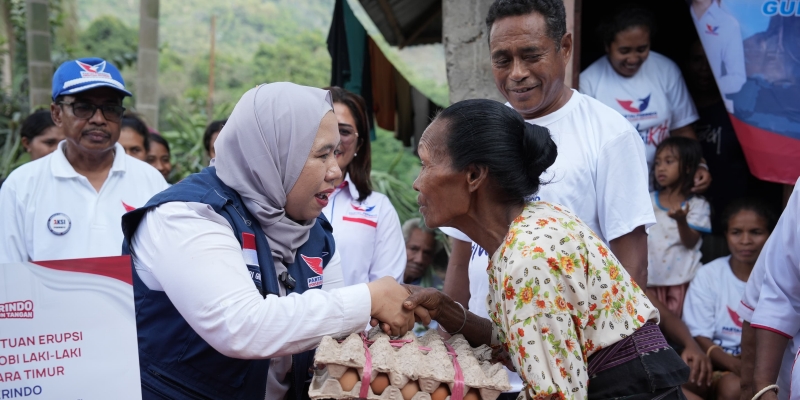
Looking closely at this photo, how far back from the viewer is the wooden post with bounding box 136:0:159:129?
933cm

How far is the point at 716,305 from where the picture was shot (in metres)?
4.64

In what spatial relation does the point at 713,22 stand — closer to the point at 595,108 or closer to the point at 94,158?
the point at 595,108

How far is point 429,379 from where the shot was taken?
2.04 metres

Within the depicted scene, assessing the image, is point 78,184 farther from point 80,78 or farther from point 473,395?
point 473,395

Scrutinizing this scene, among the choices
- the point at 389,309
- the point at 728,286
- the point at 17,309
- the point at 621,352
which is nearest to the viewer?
the point at 17,309

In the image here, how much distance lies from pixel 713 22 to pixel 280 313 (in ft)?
11.1

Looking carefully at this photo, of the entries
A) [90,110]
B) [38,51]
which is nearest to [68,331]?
[90,110]

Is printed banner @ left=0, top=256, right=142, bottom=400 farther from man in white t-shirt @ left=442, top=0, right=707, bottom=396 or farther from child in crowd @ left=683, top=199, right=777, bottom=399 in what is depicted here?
child in crowd @ left=683, top=199, right=777, bottom=399

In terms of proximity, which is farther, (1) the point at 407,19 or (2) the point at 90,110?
(1) the point at 407,19

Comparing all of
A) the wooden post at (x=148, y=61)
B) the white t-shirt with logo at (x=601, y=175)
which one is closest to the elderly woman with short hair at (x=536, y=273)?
the white t-shirt with logo at (x=601, y=175)

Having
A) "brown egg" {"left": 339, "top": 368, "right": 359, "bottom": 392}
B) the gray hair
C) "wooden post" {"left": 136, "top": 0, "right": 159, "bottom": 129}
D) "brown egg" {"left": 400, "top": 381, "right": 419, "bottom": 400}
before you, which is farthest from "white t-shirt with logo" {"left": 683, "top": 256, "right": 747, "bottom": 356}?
"wooden post" {"left": 136, "top": 0, "right": 159, "bottom": 129}

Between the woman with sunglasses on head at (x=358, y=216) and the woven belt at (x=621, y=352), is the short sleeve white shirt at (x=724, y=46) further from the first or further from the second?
the woven belt at (x=621, y=352)

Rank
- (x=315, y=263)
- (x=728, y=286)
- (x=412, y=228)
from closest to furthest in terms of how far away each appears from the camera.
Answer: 1. (x=315, y=263)
2. (x=728, y=286)
3. (x=412, y=228)

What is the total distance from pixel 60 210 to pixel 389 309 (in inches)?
97.3
